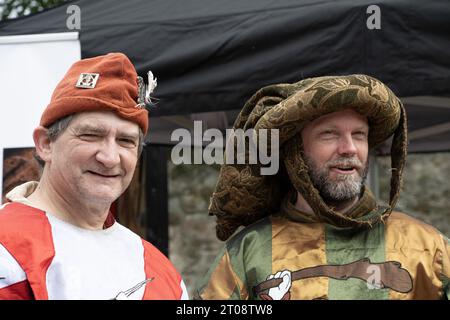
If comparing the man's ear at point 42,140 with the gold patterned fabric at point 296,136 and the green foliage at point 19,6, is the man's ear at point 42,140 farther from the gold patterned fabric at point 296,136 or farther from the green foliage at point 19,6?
the green foliage at point 19,6

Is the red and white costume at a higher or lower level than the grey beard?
lower

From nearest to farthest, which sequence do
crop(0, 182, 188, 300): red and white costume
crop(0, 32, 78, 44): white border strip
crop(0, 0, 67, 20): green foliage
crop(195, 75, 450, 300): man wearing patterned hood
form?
crop(0, 182, 188, 300): red and white costume → crop(195, 75, 450, 300): man wearing patterned hood → crop(0, 32, 78, 44): white border strip → crop(0, 0, 67, 20): green foliage

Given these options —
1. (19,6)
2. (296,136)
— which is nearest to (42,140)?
(296,136)

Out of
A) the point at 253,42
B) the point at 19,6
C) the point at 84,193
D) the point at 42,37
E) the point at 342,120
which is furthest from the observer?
the point at 19,6

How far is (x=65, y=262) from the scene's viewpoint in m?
2.05

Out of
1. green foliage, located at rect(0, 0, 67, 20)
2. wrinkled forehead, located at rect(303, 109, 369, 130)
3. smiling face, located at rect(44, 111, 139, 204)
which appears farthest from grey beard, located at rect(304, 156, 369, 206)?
green foliage, located at rect(0, 0, 67, 20)

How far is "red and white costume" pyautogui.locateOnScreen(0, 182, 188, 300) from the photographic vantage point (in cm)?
197

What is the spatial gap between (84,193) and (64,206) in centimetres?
7

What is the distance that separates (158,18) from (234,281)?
1.04 metres

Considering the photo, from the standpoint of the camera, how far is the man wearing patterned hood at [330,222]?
2.71 m

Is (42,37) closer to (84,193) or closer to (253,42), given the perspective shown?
(253,42)

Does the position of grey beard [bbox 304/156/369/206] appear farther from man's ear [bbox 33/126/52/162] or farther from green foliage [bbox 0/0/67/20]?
green foliage [bbox 0/0/67/20]

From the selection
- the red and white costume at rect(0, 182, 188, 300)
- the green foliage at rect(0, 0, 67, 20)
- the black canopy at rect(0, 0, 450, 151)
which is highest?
the green foliage at rect(0, 0, 67, 20)

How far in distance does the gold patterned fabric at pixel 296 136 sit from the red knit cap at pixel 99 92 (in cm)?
68
